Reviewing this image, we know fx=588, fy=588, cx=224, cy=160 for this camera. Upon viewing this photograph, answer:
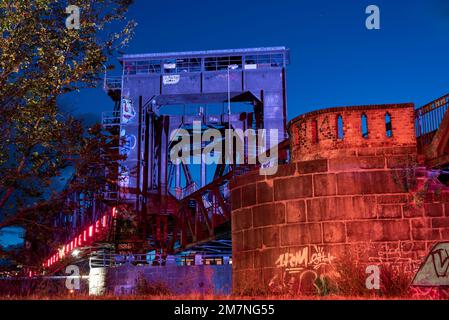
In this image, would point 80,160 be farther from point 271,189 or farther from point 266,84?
point 266,84

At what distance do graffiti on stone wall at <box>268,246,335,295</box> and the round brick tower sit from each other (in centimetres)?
3

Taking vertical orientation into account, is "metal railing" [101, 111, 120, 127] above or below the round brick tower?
above

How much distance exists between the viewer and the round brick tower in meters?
14.7

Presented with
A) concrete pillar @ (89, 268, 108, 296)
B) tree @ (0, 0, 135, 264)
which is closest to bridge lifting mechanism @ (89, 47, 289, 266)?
concrete pillar @ (89, 268, 108, 296)

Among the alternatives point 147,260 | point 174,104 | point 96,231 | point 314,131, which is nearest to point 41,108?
point 314,131

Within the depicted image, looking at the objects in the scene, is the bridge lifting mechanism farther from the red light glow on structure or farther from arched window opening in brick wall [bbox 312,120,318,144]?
arched window opening in brick wall [bbox 312,120,318,144]

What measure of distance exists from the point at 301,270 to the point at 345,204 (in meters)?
2.05

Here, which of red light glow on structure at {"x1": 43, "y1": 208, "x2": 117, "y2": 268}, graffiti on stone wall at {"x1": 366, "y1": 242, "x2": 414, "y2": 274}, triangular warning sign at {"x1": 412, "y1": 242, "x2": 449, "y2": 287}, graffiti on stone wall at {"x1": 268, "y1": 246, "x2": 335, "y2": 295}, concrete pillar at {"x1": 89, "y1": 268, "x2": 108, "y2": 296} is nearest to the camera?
triangular warning sign at {"x1": 412, "y1": 242, "x2": 449, "y2": 287}

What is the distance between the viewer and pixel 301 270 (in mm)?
15203

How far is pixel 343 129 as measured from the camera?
15578 mm

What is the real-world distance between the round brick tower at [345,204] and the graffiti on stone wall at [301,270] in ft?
0.08

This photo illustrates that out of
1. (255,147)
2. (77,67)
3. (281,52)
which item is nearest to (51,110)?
(77,67)

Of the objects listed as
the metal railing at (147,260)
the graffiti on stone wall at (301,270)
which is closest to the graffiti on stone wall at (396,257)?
the graffiti on stone wall at (301,270)
